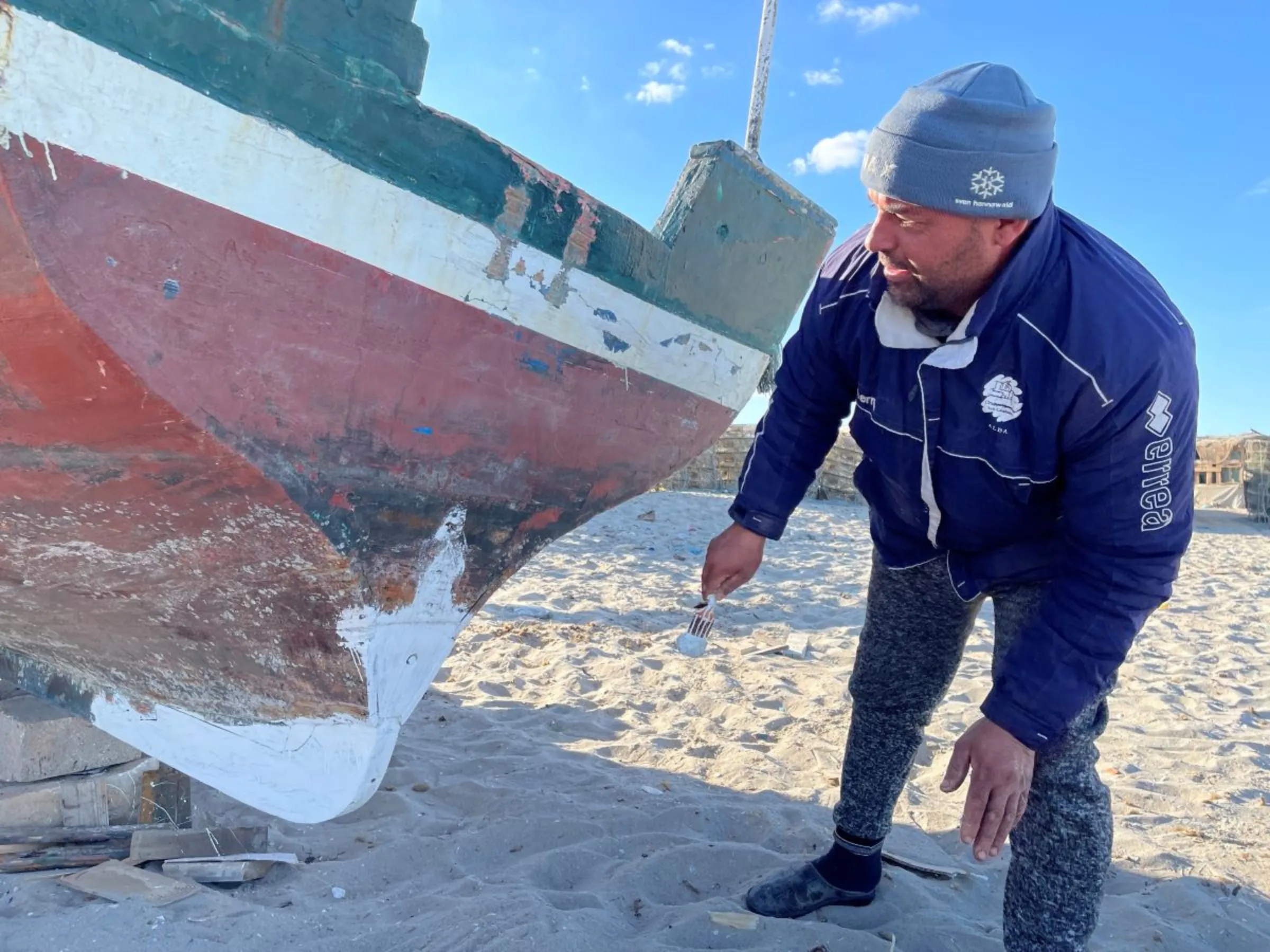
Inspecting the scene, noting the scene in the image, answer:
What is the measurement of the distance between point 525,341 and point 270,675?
1046mm

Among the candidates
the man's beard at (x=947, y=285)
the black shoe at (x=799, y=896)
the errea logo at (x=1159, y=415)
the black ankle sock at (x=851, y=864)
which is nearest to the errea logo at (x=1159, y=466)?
the errea logo at (x=1159, y=415)

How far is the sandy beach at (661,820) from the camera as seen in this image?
201 cm

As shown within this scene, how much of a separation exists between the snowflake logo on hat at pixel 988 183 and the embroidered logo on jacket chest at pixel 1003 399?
301 millimetres

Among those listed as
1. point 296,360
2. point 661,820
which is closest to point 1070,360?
point 296,360

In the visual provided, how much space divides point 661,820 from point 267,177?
6.47ft

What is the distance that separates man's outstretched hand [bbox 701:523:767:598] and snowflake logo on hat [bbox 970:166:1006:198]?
878 mm

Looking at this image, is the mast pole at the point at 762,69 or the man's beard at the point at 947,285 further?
the mast pole at the point at 762,69

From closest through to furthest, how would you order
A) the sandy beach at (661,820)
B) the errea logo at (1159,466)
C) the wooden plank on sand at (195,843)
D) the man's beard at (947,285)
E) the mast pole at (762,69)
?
the errea logo at (1159,466)
the man's beard at (947,285)
the sandy beach at (661,820)
the wooden plank on sand at (195,843)
the mast pole at (762,69)

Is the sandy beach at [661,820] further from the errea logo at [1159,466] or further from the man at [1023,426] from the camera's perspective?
the errea logo at [1159,466]

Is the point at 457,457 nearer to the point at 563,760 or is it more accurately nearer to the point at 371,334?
the point at 371,334

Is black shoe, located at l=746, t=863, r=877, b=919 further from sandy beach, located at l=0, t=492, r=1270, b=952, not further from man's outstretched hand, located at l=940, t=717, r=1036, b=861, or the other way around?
man's outstretched hand, located at l=940, t=717, r=1036, b=861

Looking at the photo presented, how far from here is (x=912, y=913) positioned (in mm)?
Answer: 2195

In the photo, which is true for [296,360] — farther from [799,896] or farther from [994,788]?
[799,896]

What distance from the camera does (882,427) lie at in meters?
1.81
